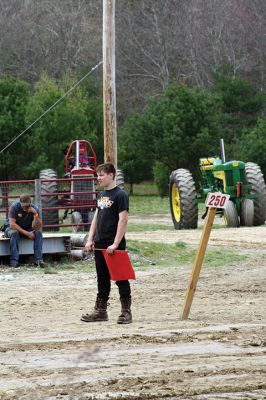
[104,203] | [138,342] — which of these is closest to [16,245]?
[104,203]

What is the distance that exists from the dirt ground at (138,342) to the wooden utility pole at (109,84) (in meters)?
3.54

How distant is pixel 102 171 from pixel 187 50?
6190 cm

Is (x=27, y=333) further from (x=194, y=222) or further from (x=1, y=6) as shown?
(x=1, y=6)

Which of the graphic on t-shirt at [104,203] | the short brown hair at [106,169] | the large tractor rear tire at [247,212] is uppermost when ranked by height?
the short brown hair at [106,169]

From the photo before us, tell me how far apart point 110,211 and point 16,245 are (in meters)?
7.21

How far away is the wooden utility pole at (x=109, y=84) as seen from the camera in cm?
2012

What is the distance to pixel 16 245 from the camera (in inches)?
738

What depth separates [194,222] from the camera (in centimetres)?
2786

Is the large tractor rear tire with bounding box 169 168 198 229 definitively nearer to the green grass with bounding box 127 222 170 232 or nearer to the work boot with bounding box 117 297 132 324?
the green grass with bounding box 127 222 170 232

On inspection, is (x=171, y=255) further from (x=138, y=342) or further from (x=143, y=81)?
(x=143, y=81)

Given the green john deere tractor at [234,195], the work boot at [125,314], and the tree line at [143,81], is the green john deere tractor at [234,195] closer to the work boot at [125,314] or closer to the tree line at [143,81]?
the work boot at [125,314]

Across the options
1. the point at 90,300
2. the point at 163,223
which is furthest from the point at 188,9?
the point at 90,300

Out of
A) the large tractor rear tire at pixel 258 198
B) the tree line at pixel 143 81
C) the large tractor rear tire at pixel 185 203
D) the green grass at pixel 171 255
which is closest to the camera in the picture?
the green grass at pixel 171 255

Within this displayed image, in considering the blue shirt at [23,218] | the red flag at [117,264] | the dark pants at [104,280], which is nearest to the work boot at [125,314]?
the dark pants at [104,280]
